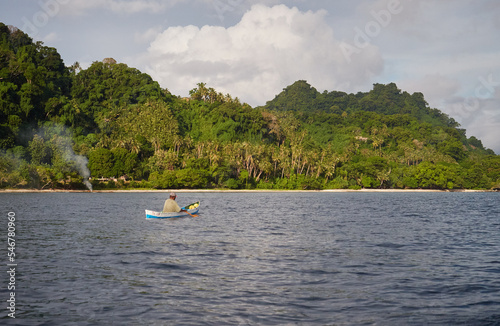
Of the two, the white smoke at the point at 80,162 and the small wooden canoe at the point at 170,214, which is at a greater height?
the white smoke at the point at 80,162

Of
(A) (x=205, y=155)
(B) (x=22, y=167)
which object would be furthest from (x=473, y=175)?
(B) (x=22, y=167)

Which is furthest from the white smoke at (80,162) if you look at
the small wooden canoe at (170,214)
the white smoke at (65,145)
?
the small wooden canoe at (170,214)

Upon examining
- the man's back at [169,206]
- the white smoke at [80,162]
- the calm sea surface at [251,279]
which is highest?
the white smoke at [80,162]

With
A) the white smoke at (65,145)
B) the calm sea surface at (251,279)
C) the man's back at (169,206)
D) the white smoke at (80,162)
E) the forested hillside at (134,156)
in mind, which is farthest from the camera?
the forested hillside at (134,156)

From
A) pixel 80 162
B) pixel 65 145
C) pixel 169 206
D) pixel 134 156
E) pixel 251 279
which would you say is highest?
pixel 65 145

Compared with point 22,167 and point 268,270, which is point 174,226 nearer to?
point 268,270

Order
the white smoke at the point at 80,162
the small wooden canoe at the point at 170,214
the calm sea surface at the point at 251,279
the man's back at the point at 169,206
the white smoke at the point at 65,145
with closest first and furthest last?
the calm sea surface at the point at 251,279
the small wooden canoe at the point at 170,214
the man's back at the point at 169,206
the white smoke at the point at 80,162
the white smoke at the point at 65,145

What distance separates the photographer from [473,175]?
167m

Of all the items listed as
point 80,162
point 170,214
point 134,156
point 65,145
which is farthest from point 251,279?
point 65,145

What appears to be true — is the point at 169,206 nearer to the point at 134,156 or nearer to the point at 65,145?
the point at 134,156

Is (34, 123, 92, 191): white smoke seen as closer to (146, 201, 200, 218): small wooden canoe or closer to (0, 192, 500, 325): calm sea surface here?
(146, 201, 200, 218): small wooden canoe

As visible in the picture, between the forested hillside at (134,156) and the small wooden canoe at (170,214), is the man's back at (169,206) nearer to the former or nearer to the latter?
the small wooden canoe at (170,214)

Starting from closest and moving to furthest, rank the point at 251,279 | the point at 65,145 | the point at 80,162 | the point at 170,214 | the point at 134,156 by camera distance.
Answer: the point at 251,279 → the point at 170,214 → the point at 80,162 → the point at 65,145 → the point at 134,156

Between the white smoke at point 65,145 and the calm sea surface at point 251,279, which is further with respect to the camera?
the white smoke at point 65,145
